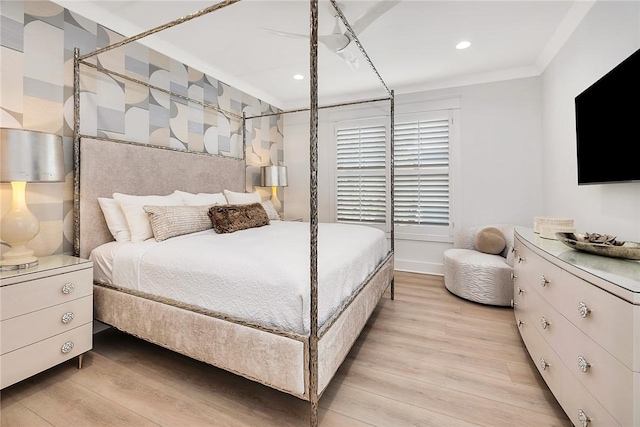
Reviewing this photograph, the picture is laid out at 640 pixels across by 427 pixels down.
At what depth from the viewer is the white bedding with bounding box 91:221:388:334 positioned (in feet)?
4.91

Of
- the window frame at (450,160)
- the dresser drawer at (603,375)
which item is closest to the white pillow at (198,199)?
the window frame at (450,160)

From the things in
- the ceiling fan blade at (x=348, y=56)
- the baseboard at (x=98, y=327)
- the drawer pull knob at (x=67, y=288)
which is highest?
the ceiling fan blade at (x=348, y=56)

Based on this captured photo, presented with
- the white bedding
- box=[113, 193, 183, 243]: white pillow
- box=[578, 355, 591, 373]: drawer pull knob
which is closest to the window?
the white bedding

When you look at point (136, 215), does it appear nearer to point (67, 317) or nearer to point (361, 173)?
point (67, 317)

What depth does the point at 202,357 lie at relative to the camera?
1.71 m

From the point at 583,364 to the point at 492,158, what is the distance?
3.14 meters

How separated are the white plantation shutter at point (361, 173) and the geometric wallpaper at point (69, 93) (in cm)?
215

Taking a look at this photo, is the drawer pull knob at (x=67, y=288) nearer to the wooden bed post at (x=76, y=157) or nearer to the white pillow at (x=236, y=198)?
the wooden bed post at (x=76, y=157)

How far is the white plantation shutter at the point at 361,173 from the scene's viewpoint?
4477mm

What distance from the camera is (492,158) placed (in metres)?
3.84

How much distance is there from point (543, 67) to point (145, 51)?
4.34 metres

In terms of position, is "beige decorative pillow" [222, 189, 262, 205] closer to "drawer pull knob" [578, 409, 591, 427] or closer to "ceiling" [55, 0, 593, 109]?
"ceiling" [55, 0, 593, 109]

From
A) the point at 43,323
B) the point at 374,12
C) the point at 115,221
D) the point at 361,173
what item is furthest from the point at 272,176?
the point at 43,323

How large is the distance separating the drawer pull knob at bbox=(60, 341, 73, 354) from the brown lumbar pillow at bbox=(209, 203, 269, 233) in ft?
3.97
